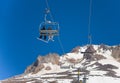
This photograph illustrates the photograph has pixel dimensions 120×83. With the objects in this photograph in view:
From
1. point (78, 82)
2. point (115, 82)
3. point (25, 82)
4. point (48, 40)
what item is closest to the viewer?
point (48, 40)

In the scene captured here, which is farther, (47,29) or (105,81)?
(105,81)

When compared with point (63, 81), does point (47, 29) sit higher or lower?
lower

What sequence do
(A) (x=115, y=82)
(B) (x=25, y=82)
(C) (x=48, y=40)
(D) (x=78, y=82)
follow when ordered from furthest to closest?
(B) (x=25, y=82)
(A) (x=115, y=82)
(D) (x=78, y=82)
(C) (x=48, y=40)

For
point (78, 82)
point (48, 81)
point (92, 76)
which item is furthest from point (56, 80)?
point (78, 82)

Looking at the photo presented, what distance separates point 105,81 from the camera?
182625mm

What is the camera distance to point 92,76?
194375 millimetres

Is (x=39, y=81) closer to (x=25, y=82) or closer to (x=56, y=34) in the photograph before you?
(x=25, y=82)

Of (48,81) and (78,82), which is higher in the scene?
(48,81)

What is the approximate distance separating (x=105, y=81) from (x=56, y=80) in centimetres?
2246

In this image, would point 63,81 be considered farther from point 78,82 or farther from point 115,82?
point 78,82

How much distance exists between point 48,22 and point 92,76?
15310 cm

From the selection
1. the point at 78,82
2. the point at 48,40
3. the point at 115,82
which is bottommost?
the point at 78,82

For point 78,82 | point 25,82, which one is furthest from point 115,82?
point 78,82

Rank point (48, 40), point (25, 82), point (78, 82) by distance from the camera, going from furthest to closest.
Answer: point (25, 82)
point (78, 82)
point (48, 40)
